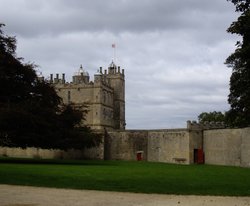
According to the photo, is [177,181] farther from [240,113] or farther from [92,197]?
[240,113]

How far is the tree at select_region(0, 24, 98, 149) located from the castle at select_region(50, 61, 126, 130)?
34523 millimetres

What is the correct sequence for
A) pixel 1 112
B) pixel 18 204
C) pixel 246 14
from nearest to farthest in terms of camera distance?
1. pixel 18 204
2. pixel 246 14
3. pixel 1 112

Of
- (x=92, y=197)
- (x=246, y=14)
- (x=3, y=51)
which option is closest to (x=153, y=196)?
(x=92, y=197)

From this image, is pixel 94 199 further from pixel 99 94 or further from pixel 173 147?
pixel 99 94

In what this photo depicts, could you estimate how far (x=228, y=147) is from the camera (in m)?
42.1

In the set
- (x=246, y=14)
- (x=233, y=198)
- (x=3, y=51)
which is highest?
(x=3, y=51)

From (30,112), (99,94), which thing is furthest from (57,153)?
(99,94)

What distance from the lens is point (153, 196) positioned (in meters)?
14.9

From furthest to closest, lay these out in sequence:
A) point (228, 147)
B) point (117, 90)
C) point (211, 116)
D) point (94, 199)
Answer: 1. point (117, 90)
2. point (211, 116)
3. point (228, 147)
4. point (94, 199)

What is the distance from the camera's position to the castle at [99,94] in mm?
74312

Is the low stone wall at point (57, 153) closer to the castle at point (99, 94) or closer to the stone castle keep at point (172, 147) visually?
the stone castle keep at point (172, 147)

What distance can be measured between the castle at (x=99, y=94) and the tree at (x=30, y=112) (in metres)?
34.5

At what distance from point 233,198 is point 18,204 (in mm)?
6043

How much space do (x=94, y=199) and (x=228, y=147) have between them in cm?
2977
